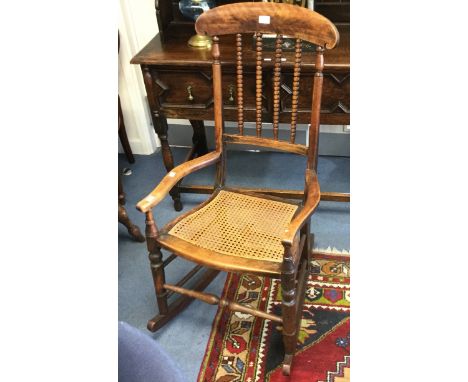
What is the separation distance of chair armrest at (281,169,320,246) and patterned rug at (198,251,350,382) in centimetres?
56

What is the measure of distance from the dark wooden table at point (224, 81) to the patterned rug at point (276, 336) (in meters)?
0.70

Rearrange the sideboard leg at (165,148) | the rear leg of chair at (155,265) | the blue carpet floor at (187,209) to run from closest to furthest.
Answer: the rear leg of chair at (155,265)
the blue carpet floor at (187,209)
the sideboard leg at (165,148)

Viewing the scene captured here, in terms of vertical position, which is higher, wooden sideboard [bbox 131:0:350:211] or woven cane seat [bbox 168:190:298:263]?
wooden sideboard [bbox 131:0:350:211]

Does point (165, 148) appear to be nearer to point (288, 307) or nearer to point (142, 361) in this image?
point (288, 307)

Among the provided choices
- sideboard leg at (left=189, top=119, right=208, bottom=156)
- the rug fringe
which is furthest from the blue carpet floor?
sideboard leg at (left=189, top=119, right=208, bottom=156)

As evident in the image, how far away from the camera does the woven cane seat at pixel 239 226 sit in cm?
152

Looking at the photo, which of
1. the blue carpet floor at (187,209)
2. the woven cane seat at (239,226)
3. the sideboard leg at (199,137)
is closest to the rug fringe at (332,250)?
the blue carpet floor at (187,209)

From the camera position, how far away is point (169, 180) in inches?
62.4

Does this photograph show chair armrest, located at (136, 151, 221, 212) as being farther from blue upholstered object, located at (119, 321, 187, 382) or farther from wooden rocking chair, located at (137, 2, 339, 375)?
blue upholstered object, located at (119, 321, 187, 382)

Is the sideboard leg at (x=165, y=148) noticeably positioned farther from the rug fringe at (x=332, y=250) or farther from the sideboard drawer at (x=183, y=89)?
the rug fringe at (x=332, y=250)

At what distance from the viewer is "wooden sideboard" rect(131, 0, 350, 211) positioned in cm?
181

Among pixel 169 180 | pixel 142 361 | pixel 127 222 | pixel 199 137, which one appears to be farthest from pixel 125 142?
pixel 142 361

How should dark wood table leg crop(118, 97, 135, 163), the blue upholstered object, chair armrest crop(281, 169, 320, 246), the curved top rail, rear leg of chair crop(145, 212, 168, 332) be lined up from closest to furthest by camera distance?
1. the blue upholstered object
2. chair armrest crop(281, 169, 320, 246)
3. the curved top rail
4. rear leg of chair crop(145, 212, 168, 332)
5. dark wood table leg crop(118, 97, 135, 163)
